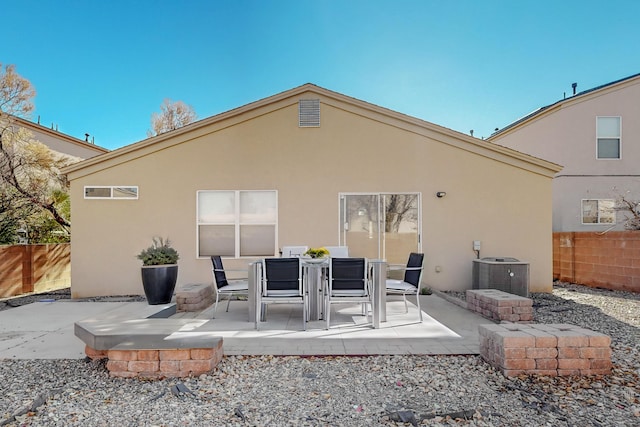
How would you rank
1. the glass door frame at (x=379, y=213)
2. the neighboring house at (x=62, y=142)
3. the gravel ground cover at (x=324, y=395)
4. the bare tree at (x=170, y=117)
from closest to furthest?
the gravel ground cover at (x=324, y=395) → the glass door frame at (x=379, y=213) → the neighboring house at (x=62, y=142) → the bare tree at (x=170, y=117)

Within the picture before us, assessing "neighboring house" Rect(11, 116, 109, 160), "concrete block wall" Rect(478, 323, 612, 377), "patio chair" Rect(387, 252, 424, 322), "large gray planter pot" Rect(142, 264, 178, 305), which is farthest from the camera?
"neighboring house" Rect(11, 116, 109, 160)

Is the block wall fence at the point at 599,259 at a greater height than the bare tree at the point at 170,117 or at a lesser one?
lesser

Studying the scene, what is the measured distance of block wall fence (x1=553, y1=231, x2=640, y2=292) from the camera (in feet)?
27.2

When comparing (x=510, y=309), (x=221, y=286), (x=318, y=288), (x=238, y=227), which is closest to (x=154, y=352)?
(x=221, y=286)

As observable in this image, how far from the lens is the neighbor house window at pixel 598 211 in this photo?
468 inches

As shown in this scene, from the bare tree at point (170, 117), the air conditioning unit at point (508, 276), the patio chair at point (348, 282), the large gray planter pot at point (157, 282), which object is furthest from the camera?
the bare tree at point (170, 117)

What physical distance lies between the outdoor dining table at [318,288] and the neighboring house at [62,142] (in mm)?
11745

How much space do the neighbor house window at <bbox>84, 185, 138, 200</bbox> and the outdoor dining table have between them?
4418 millimetres

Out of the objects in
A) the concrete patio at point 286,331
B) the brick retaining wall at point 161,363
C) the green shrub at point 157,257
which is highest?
the green shrub at point 157,257

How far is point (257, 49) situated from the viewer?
10977 mm

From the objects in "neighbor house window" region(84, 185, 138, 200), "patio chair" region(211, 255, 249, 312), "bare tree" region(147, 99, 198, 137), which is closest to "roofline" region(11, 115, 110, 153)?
"bare tree" region(147, 99, 198, 137)

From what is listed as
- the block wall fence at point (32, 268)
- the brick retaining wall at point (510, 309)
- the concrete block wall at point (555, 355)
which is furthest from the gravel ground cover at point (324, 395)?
the block wall fence at point (32, 268)

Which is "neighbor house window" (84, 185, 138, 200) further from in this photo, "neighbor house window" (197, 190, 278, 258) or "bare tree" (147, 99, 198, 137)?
"bare tree" (147, 99, 198, 137)

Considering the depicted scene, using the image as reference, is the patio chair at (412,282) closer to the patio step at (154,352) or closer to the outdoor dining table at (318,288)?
the outdoor dining table at (318,288)
